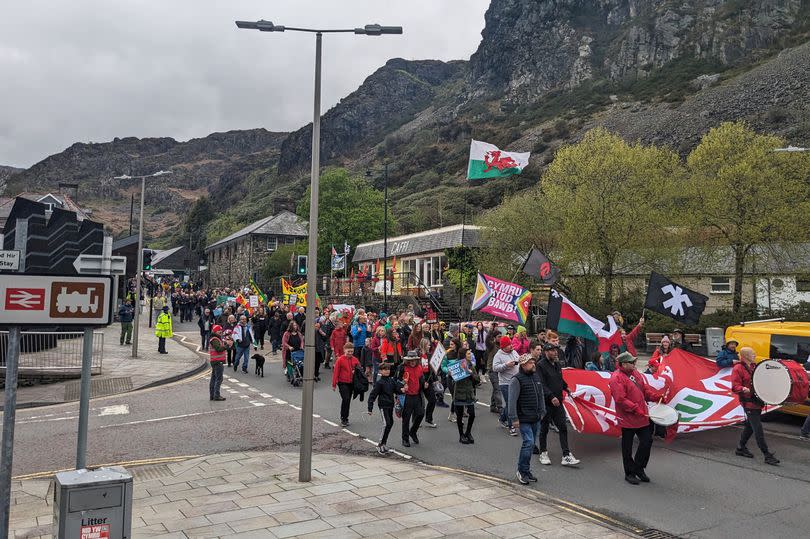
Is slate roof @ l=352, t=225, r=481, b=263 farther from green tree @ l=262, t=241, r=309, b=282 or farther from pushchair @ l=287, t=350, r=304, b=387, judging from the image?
pushchair @ l=287, t=350, r=304, b=387

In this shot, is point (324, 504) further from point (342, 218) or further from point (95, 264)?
point (342, 218)

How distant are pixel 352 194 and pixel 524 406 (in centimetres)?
5234

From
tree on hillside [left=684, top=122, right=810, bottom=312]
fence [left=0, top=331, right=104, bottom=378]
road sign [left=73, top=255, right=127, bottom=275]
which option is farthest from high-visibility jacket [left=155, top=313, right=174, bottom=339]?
tree on hillside [left=684, top=122, right=810, bottom=312]

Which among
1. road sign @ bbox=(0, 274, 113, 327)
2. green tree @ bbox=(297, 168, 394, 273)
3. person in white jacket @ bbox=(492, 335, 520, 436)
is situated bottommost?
person in white jacket @ bbox=(492, 335, 520, 436)

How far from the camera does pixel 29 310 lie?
4.78 metres

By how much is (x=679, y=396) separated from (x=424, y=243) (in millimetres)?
29455

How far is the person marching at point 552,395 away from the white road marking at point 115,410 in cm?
958

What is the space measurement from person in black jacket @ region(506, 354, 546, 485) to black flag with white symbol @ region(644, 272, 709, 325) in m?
5.47

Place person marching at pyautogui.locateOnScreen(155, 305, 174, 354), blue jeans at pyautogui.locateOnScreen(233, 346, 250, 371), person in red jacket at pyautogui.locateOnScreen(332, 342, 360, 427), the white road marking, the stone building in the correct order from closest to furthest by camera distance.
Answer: person in red jacket at pyautogui.locateOnScreen(332, 342, 360, 427), the white road marking, blue jeans at pyautogui.locateOnScreen(233, 346, 250, 371), person marching at pyautogui.locateOnScreen(155, 305, 174, 354), the stone building

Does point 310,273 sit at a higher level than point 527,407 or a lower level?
higher

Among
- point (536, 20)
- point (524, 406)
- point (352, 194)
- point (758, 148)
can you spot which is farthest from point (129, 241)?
point (536, 20)

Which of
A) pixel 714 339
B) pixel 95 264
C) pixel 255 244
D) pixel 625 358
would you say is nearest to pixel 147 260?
pixel 95 264

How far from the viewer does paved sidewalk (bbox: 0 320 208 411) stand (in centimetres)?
1630

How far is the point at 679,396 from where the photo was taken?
427 inches
